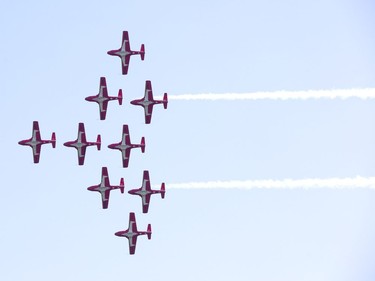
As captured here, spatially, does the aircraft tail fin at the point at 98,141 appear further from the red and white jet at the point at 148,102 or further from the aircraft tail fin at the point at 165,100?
the aircraft tail fin at the point at 165,100

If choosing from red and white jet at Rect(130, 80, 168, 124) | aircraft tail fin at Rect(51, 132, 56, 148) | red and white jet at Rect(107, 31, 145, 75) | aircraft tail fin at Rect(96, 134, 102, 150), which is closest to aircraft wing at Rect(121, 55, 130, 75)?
red and white jet at Rect(107, 31, 145, 75)

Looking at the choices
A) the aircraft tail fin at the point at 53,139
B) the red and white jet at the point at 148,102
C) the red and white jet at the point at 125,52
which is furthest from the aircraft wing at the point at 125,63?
the aircraft tail fin at the point at 53,139

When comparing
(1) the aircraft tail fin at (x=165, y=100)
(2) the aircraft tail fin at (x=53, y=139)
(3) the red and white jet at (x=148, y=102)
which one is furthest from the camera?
(3) the red and white jet at (x=148, y=102)

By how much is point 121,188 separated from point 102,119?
7945 millimetres

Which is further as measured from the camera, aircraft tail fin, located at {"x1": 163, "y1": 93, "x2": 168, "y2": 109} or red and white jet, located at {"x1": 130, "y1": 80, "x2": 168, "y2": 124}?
red and white jet, located at {"x1": 130, "y1": 80, "x2": 168, "y2": 124}

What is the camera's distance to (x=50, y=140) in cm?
19925

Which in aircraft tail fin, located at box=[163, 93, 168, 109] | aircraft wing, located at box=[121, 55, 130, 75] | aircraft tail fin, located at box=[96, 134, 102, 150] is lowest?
aircraft tail fin, located at box=[96, 134, 102, 150]

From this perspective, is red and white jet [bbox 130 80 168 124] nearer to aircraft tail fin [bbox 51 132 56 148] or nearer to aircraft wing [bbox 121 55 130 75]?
aircraft wing [bbox 121 55 130 75]

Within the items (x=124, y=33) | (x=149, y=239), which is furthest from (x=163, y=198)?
(x=124, y=33)

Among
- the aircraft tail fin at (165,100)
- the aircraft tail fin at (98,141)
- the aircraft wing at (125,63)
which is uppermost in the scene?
the aircraft wing at (125,63)

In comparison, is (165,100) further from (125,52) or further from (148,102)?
(125,52)

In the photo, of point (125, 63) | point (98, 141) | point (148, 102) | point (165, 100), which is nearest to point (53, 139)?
point (98, 141)

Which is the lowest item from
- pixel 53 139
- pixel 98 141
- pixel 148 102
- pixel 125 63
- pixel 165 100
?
pixel 98 141

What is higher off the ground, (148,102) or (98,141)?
(148,102)
